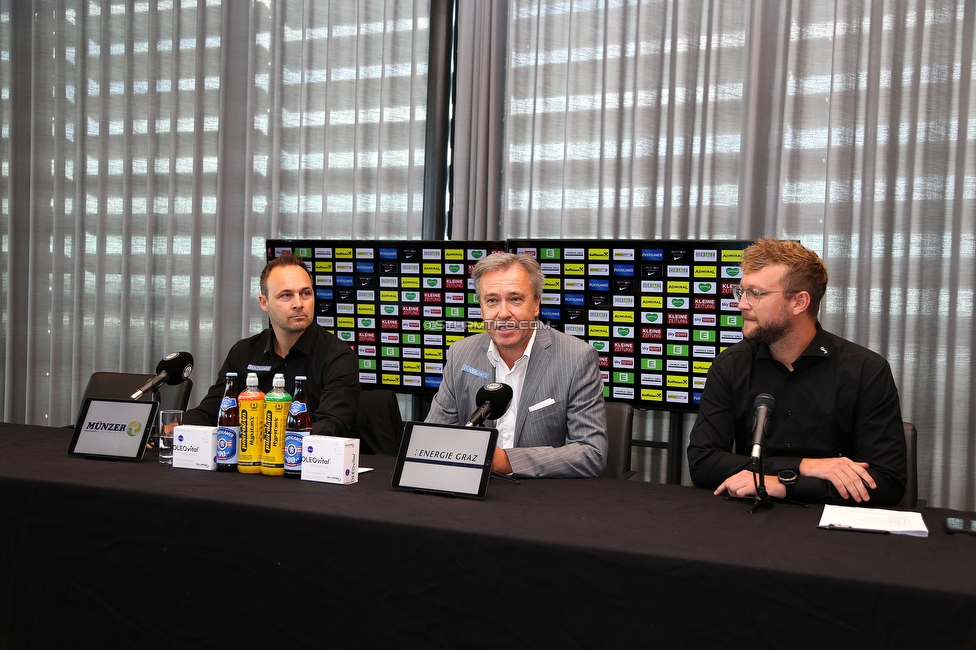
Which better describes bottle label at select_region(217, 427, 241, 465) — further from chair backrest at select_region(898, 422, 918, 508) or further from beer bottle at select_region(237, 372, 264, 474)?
chair backrest at select_region(898, 422, 918, 508)

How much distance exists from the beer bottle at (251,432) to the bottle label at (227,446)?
0.02 meters

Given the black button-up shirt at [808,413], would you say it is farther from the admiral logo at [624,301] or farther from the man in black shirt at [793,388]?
the admiral logo at [624,301]

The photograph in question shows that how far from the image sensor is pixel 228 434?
2.02 m

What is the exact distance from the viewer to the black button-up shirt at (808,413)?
2064 mm

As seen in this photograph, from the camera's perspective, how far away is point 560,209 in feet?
12.7

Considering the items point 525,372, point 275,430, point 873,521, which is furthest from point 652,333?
point 275,430

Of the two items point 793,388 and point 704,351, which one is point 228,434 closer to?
point 793,388

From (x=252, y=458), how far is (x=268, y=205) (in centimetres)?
278

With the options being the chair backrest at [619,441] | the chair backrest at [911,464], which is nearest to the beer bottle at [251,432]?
the chair backrest at [619,441]

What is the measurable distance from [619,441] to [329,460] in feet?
3.60

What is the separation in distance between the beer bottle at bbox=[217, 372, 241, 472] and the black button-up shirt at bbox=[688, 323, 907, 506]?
4.24 feet

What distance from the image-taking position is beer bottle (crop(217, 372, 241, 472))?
201 cm

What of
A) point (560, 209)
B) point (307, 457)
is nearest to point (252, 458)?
point (307, 457)

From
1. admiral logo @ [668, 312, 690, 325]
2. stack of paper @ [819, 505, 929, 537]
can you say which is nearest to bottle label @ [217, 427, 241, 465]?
stack of paper @ [819, 505, 929, 537]
